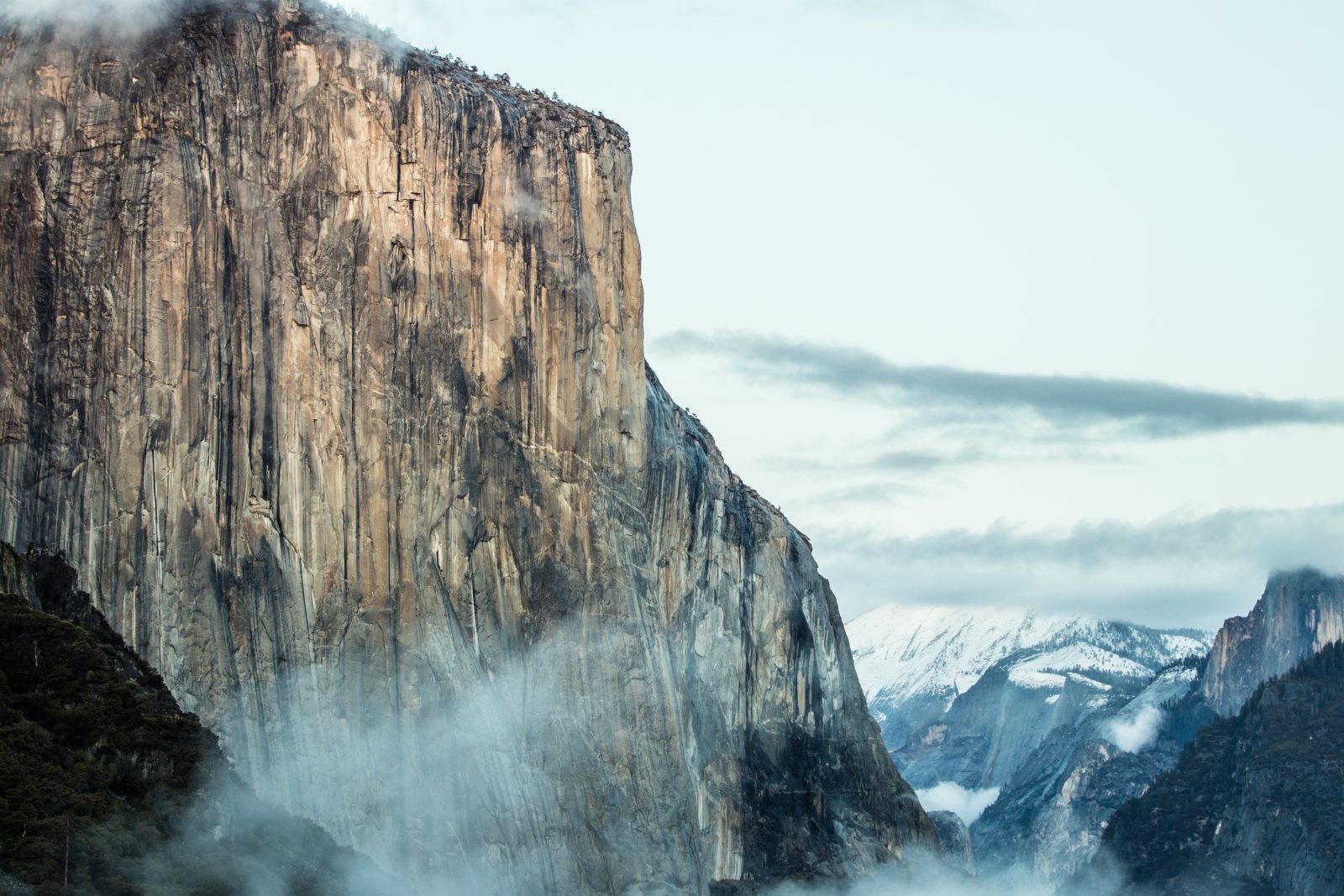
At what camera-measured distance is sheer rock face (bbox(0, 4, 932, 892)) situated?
97500 millimetres

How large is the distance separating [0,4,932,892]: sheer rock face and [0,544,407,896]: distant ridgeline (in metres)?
6.73

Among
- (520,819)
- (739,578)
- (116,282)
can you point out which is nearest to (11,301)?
(116,282)

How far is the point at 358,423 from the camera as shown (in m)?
103

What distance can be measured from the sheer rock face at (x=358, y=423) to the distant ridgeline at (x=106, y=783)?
265 inches

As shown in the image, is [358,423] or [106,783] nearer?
[106,783]

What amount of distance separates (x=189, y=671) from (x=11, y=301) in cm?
1596

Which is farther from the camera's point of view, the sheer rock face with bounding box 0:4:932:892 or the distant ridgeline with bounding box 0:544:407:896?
the sheer rock face with bounding box 0:4:932:892

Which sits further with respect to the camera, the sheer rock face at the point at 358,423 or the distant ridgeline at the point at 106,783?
the sheer rock face at the point at 358,423

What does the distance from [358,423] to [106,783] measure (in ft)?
79.2

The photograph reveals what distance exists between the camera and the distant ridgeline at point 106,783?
78.7 m

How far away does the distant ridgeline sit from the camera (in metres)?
78.7

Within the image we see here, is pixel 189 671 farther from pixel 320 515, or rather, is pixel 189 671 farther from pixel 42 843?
pixel 42 843

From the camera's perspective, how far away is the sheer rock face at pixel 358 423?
97.5 m

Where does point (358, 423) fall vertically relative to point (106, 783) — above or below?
above
